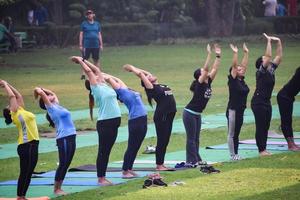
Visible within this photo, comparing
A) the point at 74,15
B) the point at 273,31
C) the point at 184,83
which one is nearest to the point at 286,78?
the point at 184,83

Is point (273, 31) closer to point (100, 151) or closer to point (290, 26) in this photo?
point (290, 26)

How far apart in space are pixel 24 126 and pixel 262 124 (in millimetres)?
5329

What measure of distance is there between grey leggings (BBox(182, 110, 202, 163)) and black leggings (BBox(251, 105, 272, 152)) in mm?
1471

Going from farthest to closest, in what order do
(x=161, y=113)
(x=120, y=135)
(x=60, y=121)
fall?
(x=120, y=135) → (x=161, y=113) → (x=60, y=121)

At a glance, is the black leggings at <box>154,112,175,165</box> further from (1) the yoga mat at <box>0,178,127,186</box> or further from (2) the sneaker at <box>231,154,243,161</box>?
(2) the sneaker at <box>231,154,243,161</box>

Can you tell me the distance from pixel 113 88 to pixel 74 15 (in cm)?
3745

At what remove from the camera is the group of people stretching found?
14.1 metres

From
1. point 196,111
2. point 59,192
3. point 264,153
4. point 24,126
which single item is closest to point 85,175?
point 59,192

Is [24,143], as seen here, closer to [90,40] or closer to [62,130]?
[62,130]

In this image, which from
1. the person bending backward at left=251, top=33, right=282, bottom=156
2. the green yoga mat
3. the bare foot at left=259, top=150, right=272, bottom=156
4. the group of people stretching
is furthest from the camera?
the green yoga mat

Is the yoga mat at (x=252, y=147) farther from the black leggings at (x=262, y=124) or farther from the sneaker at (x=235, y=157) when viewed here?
the sneaker at (x=235, y=157)

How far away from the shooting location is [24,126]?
46.0 feet

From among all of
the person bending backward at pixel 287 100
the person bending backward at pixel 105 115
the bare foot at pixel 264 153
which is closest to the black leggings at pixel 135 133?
the person bending backward at pixel 105 115

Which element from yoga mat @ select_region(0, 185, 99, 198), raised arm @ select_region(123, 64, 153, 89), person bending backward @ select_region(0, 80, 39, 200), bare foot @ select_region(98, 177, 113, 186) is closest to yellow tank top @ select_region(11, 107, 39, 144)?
person bending backward @ select_region(0, 80, 39, 200)
